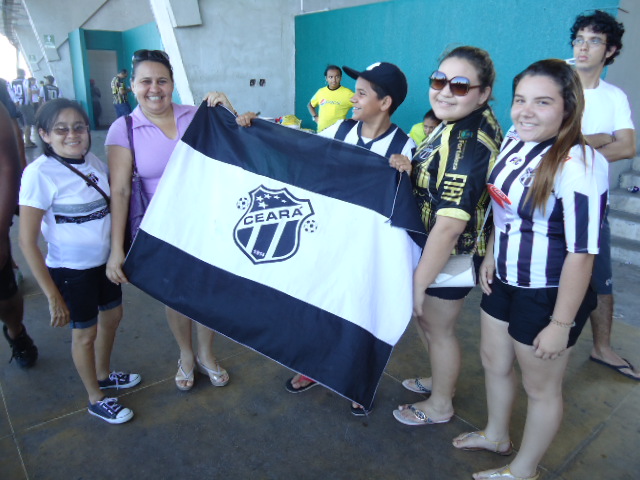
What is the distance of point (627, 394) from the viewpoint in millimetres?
2836

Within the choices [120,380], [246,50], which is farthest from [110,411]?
[246,50]

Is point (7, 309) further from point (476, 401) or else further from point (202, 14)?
point (202, 14)

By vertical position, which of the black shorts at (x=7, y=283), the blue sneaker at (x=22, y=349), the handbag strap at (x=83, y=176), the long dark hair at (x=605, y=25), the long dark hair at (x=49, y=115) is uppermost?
the long dark hair at (x=605, y=25)

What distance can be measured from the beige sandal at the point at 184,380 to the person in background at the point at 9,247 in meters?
1.02

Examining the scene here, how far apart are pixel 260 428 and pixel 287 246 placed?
3.41 ft

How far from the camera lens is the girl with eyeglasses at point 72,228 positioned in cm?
212

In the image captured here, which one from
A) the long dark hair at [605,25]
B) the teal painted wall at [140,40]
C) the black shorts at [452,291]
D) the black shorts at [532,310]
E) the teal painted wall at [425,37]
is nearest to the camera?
the black shorts at [532,310]

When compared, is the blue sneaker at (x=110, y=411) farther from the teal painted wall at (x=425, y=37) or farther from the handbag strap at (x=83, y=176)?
the teal painted wall at (x=425, y=37)

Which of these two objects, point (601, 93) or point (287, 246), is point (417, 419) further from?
point (601, 93)

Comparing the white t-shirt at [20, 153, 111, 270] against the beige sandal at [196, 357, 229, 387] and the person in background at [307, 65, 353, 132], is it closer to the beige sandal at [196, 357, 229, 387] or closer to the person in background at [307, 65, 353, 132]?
the beige sandal at [196, 357, 229, 387]

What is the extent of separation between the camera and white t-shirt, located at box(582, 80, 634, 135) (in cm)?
268

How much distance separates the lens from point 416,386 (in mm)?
2834

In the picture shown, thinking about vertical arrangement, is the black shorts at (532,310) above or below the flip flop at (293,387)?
above

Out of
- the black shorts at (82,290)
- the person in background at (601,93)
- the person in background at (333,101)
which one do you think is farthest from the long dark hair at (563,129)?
the person in background at (333,101)
